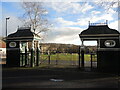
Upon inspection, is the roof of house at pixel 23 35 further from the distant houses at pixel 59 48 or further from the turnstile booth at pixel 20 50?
the distant houses at pixel 59 48

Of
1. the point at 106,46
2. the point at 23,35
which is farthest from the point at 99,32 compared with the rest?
the point at 23,35

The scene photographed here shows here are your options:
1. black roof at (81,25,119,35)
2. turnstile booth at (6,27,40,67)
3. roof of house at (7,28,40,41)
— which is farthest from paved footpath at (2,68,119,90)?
roof of house at (7,28,40,41)

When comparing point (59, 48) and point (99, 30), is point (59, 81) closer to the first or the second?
point (99, 30)

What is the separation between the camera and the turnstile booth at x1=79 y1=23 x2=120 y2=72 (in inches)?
570

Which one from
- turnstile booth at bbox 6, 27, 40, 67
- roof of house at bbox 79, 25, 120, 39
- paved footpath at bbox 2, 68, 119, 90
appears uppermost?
roof of house at bbox 79, 25, 120, 39

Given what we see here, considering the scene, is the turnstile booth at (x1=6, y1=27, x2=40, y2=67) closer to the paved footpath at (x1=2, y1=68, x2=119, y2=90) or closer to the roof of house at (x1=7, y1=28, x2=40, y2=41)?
the roof of house at (x1=7, y1=28, x2=40, y2=41)

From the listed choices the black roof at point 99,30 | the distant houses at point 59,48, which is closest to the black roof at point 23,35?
the black roof at point 99,30

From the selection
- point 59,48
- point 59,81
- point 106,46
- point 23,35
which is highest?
point 23,35

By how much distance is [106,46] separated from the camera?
14.9m

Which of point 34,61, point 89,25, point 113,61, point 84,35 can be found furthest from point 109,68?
point 34,61

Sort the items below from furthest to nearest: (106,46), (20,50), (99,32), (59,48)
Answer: (59,48) → (20,50) → (99,32) → (106,46)

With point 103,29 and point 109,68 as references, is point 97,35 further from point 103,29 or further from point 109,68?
point 109,68

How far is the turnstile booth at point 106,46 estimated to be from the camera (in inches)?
570

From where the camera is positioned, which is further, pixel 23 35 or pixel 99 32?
pixel 23 35
